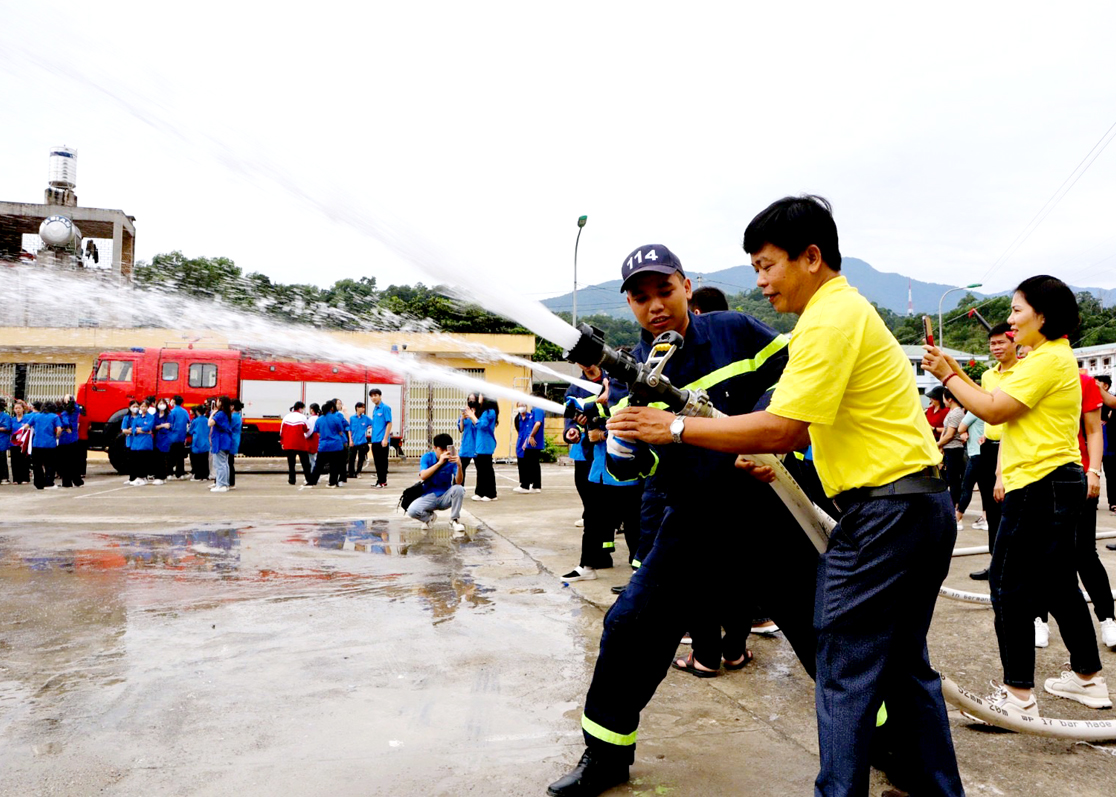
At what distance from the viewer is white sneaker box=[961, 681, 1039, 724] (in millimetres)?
2861

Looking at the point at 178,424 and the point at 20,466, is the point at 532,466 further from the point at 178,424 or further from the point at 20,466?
the point at 20,466

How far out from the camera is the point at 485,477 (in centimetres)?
1234

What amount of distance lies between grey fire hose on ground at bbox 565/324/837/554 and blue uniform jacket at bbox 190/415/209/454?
15.0m

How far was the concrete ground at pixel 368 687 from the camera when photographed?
8.79 ft

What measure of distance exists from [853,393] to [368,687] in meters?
2.52

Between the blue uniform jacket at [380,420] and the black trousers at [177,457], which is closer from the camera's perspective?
the blue uniform jacket at [380,420]

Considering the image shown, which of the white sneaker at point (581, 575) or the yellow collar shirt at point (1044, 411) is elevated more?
the yellow collar shirt at point (1044, 411)

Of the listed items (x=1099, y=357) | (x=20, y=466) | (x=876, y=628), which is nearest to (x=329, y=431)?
(x=20, y=466)

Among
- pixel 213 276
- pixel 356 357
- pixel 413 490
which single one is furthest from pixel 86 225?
pixel 356 357

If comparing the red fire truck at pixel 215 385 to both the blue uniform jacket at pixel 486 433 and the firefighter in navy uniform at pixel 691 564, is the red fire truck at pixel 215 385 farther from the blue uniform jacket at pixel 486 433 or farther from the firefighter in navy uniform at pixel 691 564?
the firefighter in navy uniform at pixel 691 564

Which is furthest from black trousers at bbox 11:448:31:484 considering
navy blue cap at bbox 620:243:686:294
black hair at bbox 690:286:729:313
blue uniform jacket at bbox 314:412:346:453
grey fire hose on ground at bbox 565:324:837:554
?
grey fire hose on ground at bbox 565:324:837:554

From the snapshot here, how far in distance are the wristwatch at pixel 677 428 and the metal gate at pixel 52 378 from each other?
26.5 meters

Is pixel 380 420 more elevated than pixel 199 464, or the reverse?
A: pixel 380 420

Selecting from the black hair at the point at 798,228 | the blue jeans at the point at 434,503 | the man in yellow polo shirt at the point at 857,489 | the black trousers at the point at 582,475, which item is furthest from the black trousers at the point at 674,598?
the blue jeans at the point at 434,503
